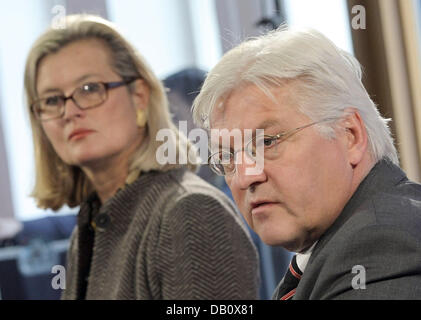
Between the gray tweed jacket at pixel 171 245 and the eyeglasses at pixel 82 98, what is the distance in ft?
0.77

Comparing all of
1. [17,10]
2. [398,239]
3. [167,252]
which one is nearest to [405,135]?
[167,252]

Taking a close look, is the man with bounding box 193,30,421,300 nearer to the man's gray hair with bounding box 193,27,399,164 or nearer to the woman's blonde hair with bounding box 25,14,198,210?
the man's gray hair with bounding box 193,27,399,164

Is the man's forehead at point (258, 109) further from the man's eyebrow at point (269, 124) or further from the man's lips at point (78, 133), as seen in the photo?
the man's lips at point (78, 133)

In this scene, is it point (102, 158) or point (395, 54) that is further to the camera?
point (395, 54)

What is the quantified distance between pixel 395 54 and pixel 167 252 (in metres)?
1.03

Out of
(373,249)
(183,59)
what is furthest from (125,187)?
(183,59)

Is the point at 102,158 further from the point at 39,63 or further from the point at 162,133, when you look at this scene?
the point at 39,63

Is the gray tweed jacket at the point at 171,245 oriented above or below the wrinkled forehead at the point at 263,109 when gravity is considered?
below

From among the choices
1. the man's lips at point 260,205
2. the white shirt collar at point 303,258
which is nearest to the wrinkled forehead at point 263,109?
the man's lips at point 260,205

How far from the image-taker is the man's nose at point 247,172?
110cm

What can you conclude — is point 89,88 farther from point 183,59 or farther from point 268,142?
point 183,59

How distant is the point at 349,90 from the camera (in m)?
1.12

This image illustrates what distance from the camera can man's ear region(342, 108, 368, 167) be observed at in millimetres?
1109
